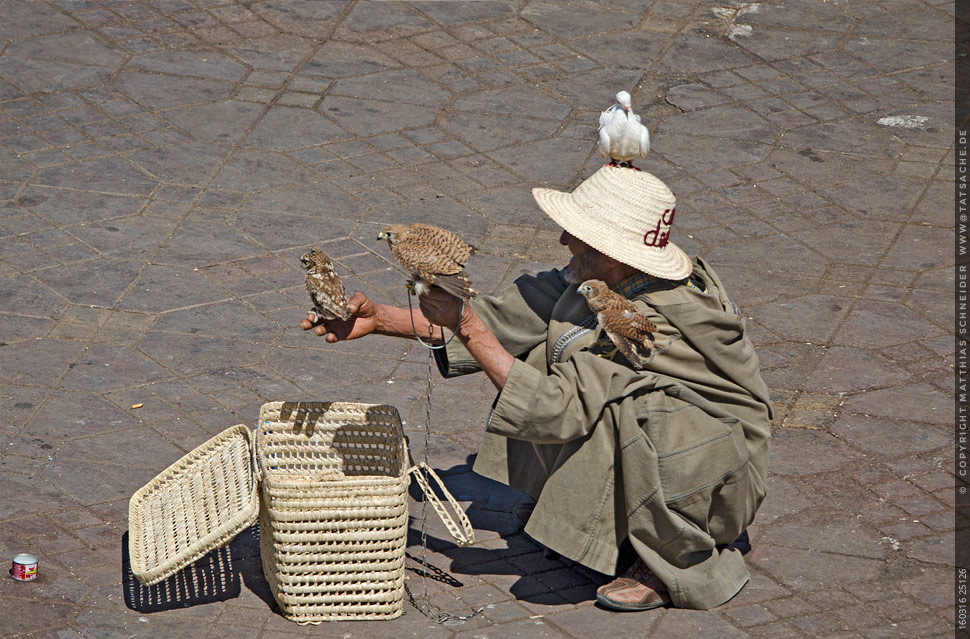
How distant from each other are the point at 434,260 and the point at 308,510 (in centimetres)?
83

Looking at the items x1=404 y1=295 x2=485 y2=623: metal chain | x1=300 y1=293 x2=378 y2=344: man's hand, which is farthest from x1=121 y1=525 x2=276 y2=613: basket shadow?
x1=300 y1=293 x2=378 y2=344: man's hand

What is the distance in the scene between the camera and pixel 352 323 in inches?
158

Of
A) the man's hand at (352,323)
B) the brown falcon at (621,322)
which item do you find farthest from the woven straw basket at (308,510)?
the brown falcon at (621,322)

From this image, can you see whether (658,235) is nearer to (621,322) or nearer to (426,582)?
(621,322)

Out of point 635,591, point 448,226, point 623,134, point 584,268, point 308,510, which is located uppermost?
point 623,134

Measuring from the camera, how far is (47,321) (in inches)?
215

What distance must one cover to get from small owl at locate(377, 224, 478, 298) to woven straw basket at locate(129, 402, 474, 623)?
1.94 ft

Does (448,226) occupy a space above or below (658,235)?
below

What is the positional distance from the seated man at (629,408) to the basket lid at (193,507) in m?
0.57

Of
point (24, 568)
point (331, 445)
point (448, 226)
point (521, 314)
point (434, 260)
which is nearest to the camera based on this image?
point (434, 260)

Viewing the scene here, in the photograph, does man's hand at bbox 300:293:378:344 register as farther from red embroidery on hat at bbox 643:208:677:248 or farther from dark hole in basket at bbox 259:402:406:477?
red embroidery on hat at bbox 643:208:677:248

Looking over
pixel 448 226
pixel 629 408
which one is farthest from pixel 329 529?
pixel 448 226
